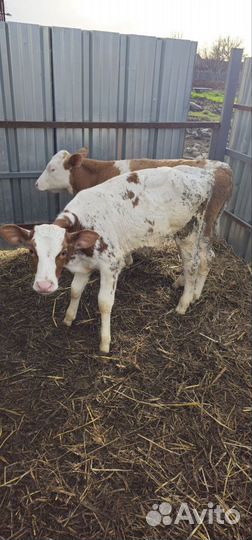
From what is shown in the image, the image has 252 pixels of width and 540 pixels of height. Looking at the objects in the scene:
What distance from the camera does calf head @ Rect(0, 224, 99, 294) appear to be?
2.76 m

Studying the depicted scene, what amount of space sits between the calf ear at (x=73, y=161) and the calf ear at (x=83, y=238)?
2.10 m

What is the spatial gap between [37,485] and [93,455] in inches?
17.4

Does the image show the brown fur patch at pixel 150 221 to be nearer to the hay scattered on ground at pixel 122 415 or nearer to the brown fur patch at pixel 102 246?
the brown fur patch at pixel 102 246

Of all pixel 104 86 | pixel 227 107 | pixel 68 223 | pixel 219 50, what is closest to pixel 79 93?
pixel 104 86

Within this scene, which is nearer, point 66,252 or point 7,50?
point 66,252

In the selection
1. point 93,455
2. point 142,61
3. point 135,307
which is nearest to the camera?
point 93,455

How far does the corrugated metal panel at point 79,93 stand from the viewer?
5031mm

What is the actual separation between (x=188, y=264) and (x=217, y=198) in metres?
0.83

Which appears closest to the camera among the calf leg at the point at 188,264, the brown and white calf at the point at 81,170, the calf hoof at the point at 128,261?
the calf leg at the point at 188,264

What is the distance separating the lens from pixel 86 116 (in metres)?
5.55

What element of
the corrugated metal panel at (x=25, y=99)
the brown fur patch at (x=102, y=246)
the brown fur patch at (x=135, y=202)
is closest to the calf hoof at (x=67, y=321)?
the brown fur patch at (x=102, y=246)

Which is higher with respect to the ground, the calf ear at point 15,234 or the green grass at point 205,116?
the calf ear at point 15,234

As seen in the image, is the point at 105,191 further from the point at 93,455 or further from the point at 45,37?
the point at 45,37

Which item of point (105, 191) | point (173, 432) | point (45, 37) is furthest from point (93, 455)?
point (45, 37)
